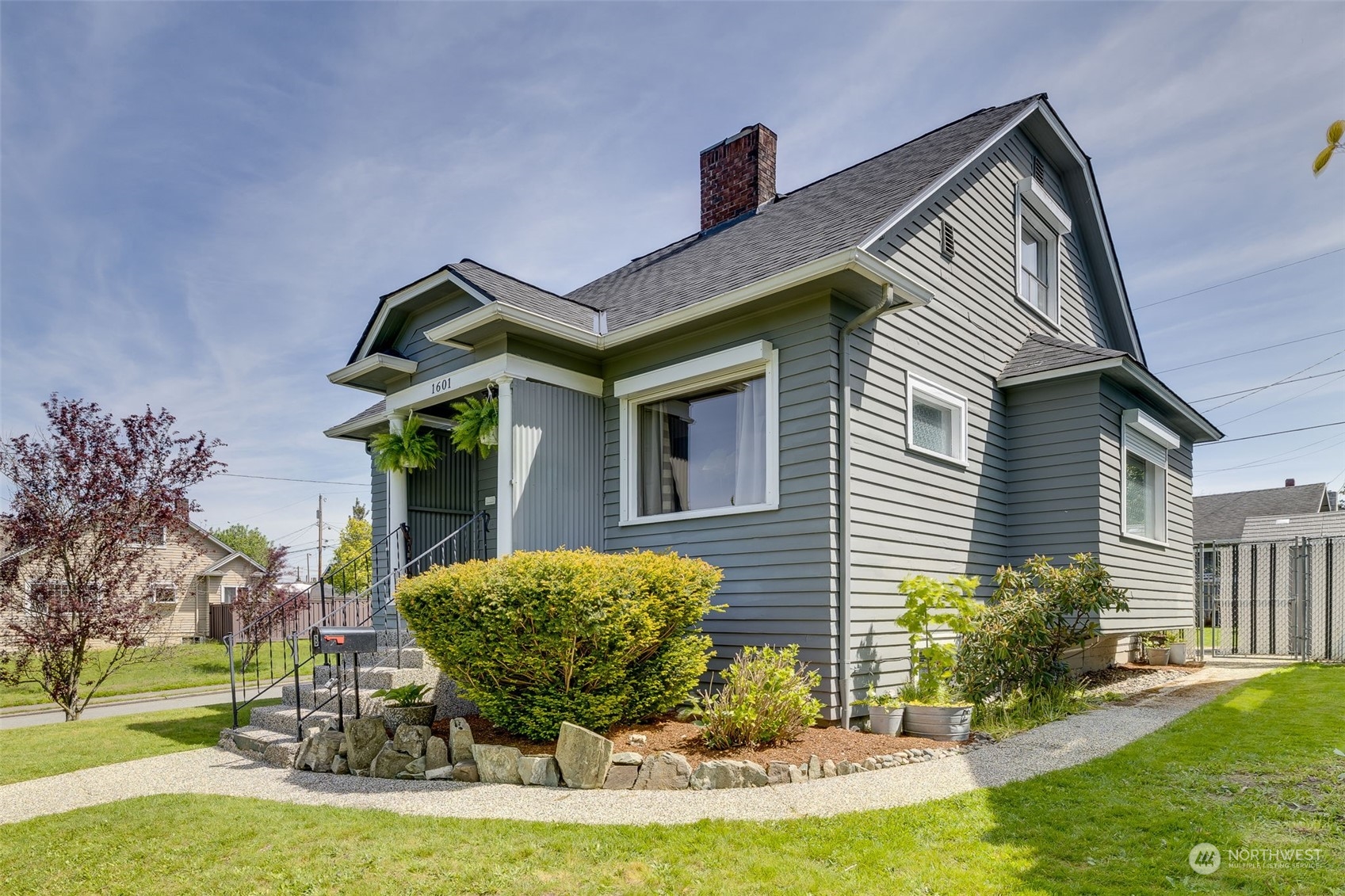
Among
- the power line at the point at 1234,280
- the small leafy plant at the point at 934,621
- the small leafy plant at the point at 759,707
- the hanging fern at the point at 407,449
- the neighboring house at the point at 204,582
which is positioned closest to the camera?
the small leafy plant at the point at 759,707

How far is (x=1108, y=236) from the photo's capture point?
12.5 meters

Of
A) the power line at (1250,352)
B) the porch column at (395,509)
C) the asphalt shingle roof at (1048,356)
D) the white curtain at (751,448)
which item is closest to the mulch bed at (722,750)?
the white curtain at (751,448)

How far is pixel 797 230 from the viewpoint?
29.7 ft

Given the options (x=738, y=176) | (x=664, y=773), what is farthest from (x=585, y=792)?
(x=738, y=176)

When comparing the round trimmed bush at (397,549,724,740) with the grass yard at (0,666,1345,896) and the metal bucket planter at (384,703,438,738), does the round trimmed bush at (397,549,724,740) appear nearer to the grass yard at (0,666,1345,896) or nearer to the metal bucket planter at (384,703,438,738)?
the metal bucket planter at (384,703,438,738)

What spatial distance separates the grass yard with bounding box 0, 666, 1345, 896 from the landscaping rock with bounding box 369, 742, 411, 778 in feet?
2.88

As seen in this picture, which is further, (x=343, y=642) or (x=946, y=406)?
(x=946, y=406)

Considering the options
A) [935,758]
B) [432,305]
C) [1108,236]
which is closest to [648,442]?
[432,305]

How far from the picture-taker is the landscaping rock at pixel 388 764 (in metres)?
5.98

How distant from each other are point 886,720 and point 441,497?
658cm

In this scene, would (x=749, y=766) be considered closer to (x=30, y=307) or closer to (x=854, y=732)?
(x=854, y=732)

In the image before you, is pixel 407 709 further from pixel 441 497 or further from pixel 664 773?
pixel 441 497

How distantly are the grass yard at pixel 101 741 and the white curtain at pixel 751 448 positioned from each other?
563 centimetres

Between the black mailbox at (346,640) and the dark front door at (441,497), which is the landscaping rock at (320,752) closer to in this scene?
the black mailbox at (346,640)
